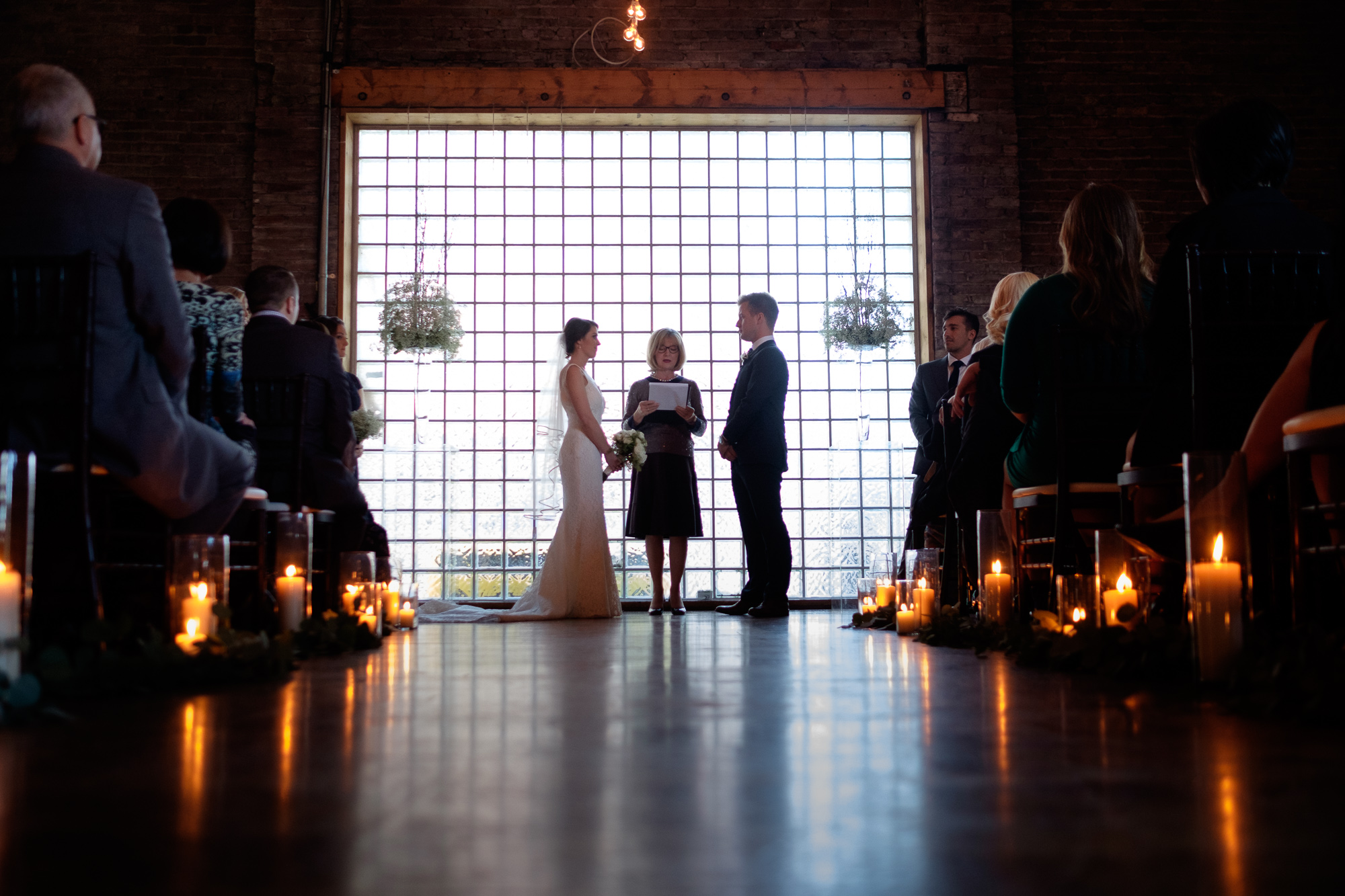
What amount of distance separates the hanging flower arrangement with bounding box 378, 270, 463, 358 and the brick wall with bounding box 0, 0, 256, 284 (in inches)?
49.8

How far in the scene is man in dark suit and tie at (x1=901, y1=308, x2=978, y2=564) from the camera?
510cm

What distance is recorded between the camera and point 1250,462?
92.5 inches

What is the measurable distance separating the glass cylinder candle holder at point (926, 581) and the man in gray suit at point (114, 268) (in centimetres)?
253

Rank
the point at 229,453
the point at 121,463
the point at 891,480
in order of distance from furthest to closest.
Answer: the point at 891,480
the point at 229,453
the point at 121,463

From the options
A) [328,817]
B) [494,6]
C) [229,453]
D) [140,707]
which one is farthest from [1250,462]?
[494,6]

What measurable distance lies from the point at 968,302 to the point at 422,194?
431 centimetres

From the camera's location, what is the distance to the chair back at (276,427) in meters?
4.27

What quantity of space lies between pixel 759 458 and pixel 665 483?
595 mm

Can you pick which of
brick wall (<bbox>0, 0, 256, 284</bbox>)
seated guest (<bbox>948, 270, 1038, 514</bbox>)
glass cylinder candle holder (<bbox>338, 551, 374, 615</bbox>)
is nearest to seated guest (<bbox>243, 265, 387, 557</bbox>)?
glass cylinder candle holder (<bbox>338, 551, 374, 615</bbox>)

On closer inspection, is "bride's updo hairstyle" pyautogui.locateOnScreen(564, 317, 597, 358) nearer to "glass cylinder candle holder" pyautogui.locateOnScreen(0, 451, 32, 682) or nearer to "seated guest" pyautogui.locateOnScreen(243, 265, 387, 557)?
"seated guest" pyautogui.locateOnScreen(243, 265, 387, 557)

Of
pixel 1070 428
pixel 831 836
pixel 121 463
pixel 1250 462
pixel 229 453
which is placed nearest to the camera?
pixel 831 836

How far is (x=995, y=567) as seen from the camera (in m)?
3.62

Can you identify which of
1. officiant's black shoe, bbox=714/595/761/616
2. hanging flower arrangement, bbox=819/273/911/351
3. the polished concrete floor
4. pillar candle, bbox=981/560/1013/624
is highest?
hanging flower arrangement, bbox=819/273/911/351

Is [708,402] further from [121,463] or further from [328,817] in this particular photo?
[328,817]
